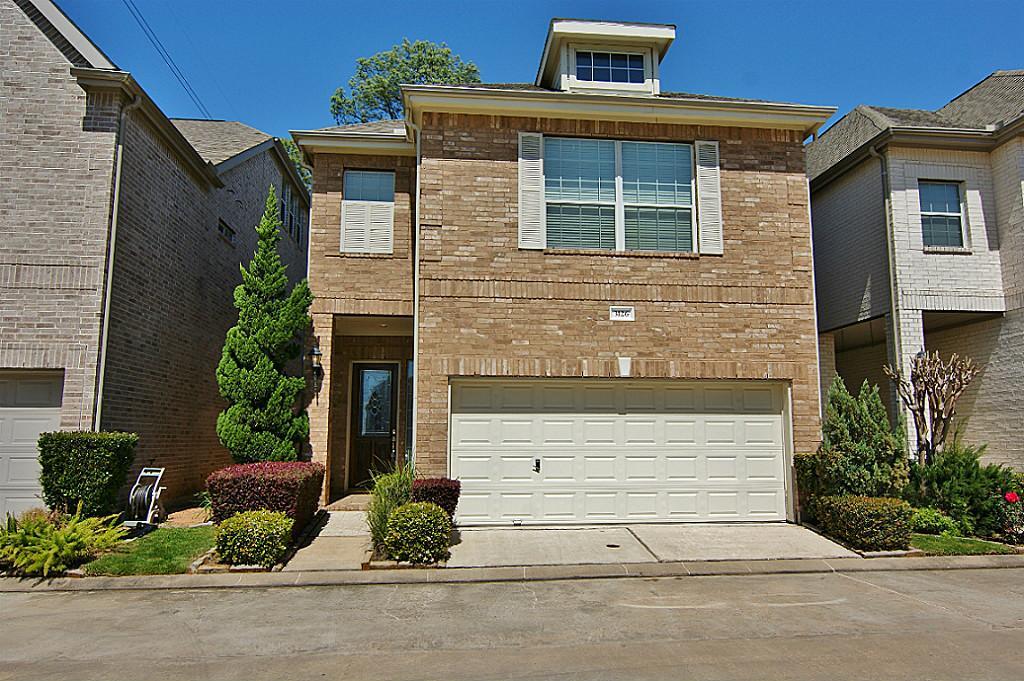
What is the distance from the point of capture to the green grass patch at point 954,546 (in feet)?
31.0

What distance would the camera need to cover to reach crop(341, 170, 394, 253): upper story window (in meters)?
13.1

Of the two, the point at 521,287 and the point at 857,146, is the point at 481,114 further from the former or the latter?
the point at 857,146

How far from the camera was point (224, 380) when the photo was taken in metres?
11.7

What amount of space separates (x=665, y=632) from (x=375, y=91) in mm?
28249

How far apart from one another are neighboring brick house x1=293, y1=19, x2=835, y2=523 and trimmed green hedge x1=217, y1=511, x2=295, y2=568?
2566mm

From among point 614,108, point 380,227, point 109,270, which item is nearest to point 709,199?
point 614,108

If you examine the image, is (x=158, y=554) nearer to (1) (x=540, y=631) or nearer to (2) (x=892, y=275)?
(1) (x=540, y=631)

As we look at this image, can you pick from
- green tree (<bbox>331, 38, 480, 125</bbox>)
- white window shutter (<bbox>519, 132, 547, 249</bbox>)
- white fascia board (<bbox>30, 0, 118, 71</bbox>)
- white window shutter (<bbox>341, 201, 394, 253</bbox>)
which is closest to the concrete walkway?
white window shutter (<bbox>341, 201, 394, 253</bbox>)

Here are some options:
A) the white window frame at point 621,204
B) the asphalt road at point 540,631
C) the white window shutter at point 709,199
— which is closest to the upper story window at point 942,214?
the white window shutter at point 709,199

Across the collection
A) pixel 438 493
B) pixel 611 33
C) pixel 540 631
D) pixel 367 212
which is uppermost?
pixel 611 33

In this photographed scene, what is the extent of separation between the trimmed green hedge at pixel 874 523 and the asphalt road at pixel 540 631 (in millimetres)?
1017

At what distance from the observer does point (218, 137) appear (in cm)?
1692

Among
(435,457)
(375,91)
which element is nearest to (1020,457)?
(435,457)

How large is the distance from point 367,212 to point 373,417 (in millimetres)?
4397
